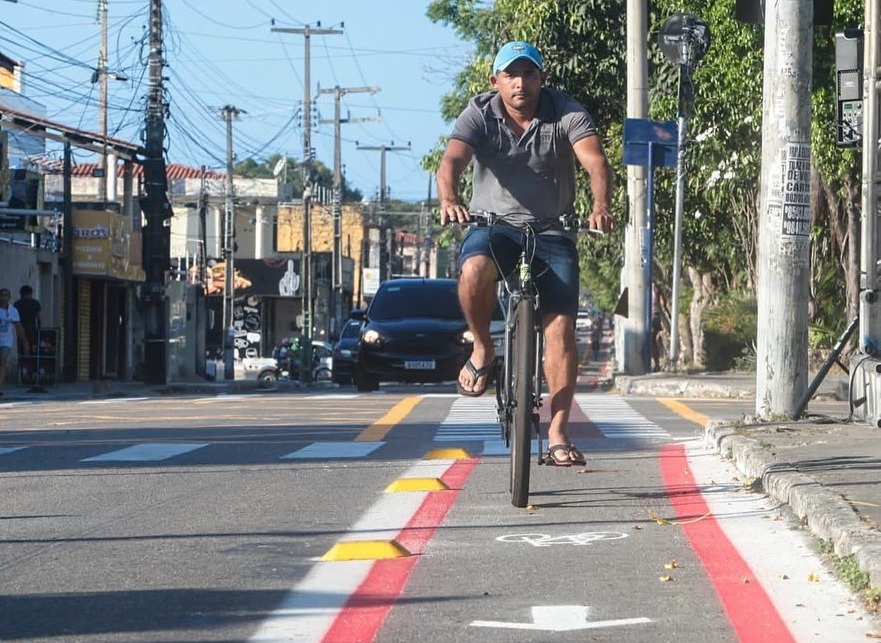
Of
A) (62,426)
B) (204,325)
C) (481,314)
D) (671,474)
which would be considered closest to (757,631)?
(481,314)

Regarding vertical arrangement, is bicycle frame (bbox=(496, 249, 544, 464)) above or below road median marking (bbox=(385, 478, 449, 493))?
above

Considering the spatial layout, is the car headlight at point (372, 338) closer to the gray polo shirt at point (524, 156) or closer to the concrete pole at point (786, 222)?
the concrete pole at point (786, 222)

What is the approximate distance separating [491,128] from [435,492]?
193cm

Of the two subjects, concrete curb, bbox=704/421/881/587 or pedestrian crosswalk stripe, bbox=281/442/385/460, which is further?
pedestrian crosswalk stripe, bbox=281/442/385/460

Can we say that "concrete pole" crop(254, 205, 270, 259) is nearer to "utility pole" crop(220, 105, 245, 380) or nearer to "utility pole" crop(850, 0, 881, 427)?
"utility pole" crop(220, 105, 245, 380)

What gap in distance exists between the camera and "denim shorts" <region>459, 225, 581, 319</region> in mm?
7941

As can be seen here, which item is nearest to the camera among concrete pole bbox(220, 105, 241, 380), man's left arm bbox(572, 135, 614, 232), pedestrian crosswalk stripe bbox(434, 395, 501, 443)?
man's left arm bbox(572, 135, 614, 232)

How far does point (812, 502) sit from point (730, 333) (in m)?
25.7

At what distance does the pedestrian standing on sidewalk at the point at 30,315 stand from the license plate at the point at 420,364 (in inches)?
314

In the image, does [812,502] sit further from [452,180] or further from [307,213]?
[307,213]

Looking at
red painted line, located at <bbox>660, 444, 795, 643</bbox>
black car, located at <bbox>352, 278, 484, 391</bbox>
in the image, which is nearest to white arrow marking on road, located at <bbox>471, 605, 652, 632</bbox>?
red painted line, located at <bbox>660, 444, 795, 643</bbox>

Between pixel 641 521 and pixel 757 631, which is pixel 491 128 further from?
pixel 757 631

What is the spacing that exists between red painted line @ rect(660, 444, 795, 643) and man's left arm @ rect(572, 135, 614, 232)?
1424 millimetres

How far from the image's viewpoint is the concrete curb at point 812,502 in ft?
18.7
